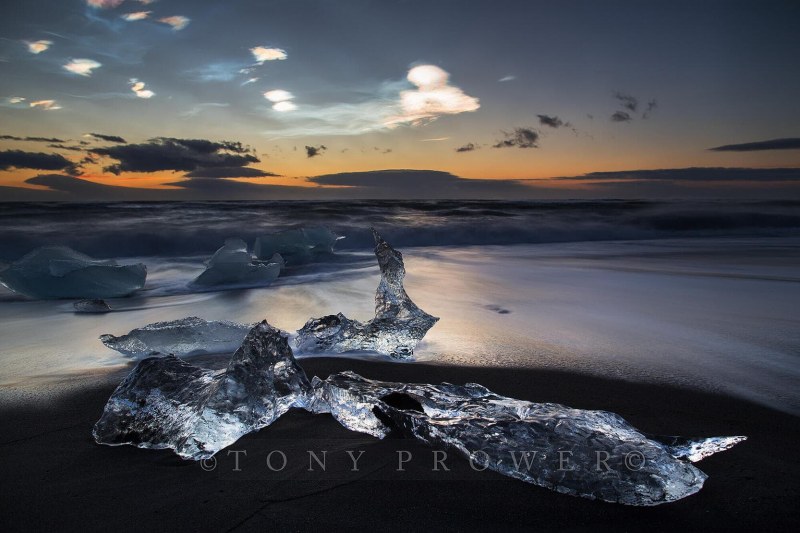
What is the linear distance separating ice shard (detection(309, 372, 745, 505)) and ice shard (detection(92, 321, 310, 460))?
0.22m

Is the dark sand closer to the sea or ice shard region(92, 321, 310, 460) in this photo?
ice shard region(92, 321, 310, 460)

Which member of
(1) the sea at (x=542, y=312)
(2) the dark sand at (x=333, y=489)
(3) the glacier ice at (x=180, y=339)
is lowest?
(1) the sea at (x=542, y=312)

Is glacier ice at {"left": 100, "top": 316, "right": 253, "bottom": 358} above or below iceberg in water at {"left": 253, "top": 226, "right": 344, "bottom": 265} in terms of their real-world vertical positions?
below

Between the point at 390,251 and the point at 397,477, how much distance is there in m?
1.89

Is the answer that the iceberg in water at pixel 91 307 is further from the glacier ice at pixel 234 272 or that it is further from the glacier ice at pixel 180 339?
the glacier ice at pixel 180 339

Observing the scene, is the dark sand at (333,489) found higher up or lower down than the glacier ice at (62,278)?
lower down

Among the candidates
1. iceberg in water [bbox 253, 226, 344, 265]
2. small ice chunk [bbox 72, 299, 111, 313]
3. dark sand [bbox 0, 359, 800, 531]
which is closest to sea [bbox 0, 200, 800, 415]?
small ice chunk [bbox 72, 299, 111, 313]

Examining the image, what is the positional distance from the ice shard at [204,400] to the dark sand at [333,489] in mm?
51

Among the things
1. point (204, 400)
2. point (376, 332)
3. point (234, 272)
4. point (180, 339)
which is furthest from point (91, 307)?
point (204, 400)

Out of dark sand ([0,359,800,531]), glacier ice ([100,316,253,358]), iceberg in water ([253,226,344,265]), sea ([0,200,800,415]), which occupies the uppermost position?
iceberg in water ([253,226,344,265])

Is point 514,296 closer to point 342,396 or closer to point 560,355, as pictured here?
point 560,355

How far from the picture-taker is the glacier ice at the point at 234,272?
5.42 metres

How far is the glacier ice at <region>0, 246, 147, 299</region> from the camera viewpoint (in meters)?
4.72

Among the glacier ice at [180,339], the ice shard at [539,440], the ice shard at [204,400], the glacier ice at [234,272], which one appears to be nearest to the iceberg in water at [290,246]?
the glacier ice at [234,272]
